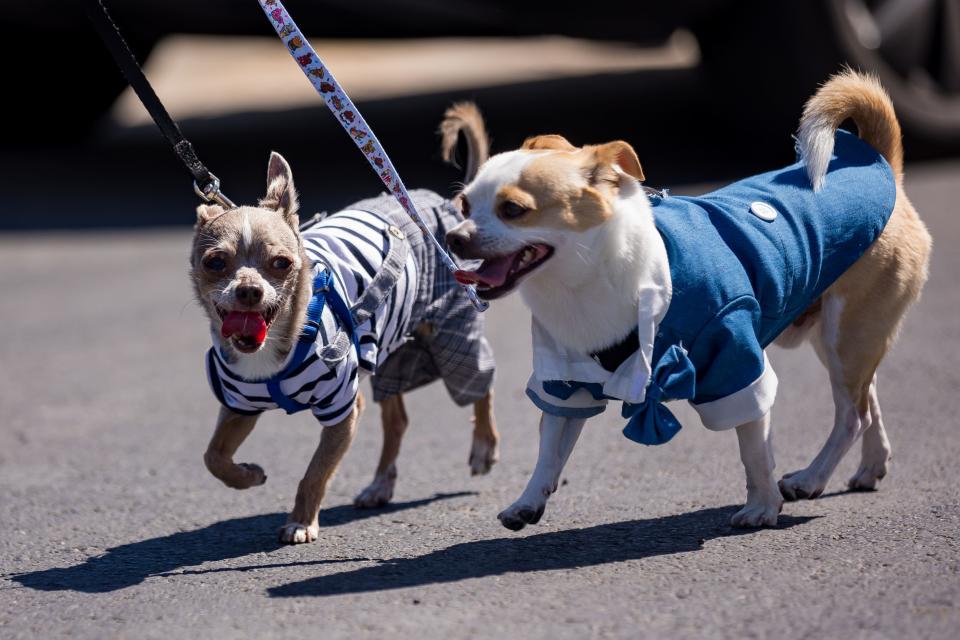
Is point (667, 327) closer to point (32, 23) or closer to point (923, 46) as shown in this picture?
point (923, 46)

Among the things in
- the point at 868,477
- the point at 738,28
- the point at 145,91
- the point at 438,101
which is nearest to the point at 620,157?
the point at 868,477

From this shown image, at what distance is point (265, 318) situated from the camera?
394 centimetres

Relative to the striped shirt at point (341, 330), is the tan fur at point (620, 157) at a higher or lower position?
higher

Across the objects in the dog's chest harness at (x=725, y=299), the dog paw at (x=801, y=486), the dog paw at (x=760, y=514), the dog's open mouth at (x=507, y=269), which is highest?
A: the dog's open mouth at (x=507, y=269)

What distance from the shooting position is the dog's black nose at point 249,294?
3.86 meters

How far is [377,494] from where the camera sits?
15.2ft

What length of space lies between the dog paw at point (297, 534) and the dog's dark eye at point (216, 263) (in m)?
0.89

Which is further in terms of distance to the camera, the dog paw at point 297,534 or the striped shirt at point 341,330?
the dog paw at point 297,534

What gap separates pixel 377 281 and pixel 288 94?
12975 millimetres

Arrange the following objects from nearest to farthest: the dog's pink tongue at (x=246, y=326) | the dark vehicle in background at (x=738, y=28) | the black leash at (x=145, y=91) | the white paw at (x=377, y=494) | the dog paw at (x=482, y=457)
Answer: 1. the dog's pink tongue at (x=246, y=326)
2. the black leash at (x=145, y=91)
3. the white paw at (x=377, y=494)
4. the dog paw at (x=482, y=457)
5. the dark vehicle in background at (x=738, y=28)

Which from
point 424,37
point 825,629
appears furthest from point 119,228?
point 825,629

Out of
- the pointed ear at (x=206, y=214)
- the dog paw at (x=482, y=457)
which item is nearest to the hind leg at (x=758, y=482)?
the dog paw at (x=482, y=457)

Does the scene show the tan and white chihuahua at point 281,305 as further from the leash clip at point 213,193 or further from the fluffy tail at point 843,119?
the fluffy tail at point 843,119

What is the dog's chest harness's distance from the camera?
146 inches
